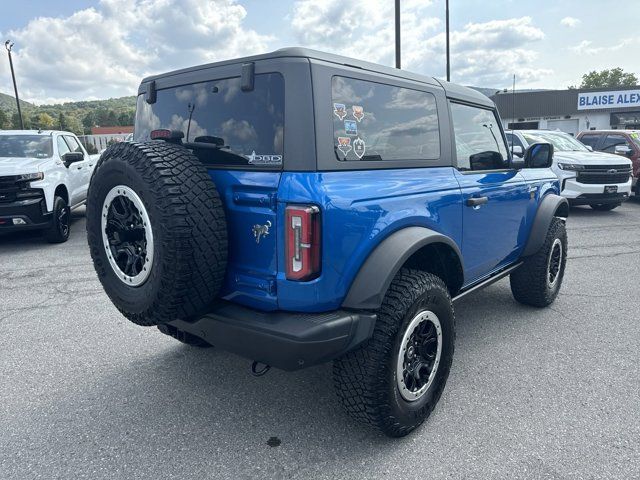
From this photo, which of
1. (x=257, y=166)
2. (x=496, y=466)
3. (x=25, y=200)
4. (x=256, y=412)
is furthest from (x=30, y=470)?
(x=25, y=200)

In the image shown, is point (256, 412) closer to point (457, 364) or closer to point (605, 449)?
point (457, 364)

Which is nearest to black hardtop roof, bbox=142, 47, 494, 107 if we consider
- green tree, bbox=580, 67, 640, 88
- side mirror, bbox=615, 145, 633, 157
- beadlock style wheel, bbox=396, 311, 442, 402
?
beadlock style wheel, bbox=396, 311, 442, 402

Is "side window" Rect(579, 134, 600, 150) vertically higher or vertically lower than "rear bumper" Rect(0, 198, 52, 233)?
higher

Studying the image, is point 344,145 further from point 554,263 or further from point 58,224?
point 58,224

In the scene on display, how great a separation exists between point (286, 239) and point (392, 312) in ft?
2.24

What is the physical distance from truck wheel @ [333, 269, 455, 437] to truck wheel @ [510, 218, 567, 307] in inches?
78.0

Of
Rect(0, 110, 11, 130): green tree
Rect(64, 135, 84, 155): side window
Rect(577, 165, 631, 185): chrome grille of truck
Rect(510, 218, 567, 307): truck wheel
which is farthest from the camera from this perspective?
Rect(0, 110, 11, 130): green tree

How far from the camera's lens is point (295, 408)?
2914 millimetres

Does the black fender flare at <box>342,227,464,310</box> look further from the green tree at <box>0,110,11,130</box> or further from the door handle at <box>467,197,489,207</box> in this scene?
the green tree at <box>0,110,11,130</box>

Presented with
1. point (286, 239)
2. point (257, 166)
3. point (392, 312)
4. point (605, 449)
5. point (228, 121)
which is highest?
point (228, 121)

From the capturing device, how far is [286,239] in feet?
7.23

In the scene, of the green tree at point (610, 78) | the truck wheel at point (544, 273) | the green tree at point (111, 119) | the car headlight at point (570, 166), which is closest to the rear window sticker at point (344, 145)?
the truck wheel at point (544, 273)

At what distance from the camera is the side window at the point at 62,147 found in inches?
335

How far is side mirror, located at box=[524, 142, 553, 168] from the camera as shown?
3.99 m
